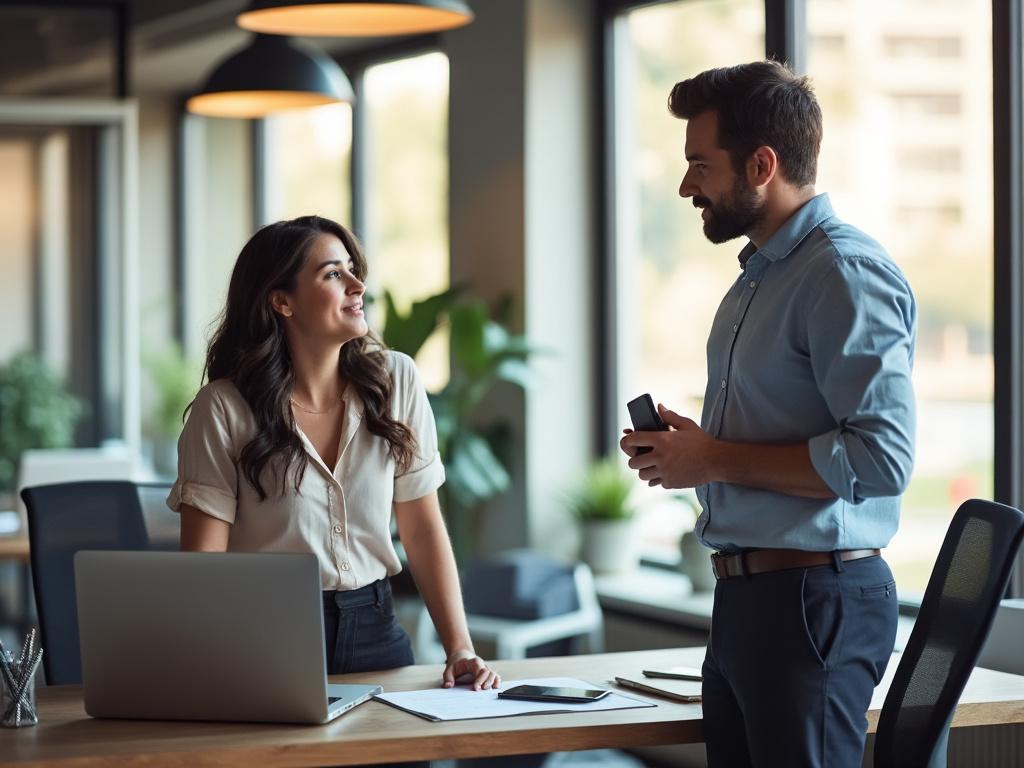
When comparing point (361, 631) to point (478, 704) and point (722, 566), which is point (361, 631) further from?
point (722, 566)

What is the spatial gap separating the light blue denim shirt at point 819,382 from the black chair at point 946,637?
159mm

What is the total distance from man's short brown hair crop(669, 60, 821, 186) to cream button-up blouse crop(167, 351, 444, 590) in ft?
2.88

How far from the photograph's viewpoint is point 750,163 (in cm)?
212

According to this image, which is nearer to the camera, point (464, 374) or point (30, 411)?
point (464, 374)

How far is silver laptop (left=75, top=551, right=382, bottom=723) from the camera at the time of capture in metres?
2.09

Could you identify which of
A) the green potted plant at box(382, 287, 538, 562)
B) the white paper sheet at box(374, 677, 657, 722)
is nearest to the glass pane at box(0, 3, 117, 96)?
the green potted plant at box(382, 287, 538, 562)

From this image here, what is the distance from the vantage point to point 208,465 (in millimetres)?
2465

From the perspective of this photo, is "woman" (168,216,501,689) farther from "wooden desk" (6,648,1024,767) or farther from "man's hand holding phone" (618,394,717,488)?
"man's hand holding phone" (618,394,717,488)

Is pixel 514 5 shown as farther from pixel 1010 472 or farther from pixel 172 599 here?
pixel 172 599

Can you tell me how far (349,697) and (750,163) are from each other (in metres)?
1.06

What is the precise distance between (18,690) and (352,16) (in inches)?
68.8

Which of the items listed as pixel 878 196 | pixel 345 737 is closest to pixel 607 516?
pixel 878 196

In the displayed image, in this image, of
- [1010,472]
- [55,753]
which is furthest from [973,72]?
[55,753]

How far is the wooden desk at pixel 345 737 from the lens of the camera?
6.72 feet
